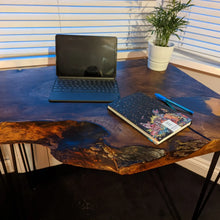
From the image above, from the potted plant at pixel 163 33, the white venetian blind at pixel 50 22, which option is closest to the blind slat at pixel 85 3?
Result: the white venetian blind at pixel 50 22

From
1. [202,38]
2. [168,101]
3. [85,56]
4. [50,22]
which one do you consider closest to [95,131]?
[168,101]

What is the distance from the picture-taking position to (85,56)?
966 millimetres

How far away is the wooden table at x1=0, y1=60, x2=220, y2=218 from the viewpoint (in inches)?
23.9

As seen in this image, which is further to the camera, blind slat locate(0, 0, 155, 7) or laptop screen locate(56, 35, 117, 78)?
blind slat locate(0, 0, 155, 7)

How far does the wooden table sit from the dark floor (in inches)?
27.7

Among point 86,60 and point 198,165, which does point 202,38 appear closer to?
point 86,60

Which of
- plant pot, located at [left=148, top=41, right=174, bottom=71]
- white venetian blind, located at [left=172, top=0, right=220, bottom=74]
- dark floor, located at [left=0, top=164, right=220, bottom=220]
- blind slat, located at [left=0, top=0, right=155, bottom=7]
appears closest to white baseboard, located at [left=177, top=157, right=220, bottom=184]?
dark floor, located at [left=0, top=164, right=220, bottom=220]

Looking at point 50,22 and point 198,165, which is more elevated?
point 50,22

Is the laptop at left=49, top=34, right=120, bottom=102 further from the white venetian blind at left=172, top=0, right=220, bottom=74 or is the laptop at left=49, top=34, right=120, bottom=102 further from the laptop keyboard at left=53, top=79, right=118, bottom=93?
the white venetian blind at left=172, top=0, right=220, bottom=74

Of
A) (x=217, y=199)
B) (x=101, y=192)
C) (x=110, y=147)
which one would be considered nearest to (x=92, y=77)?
(x=110, y=147)

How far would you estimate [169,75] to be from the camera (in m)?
1.07

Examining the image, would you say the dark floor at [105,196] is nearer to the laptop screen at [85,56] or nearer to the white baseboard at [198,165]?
the white baseboard at [198,165]

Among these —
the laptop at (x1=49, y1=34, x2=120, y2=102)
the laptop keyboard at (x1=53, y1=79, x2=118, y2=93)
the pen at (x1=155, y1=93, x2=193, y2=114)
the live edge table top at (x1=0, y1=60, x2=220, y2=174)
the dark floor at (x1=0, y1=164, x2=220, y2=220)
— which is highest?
the laptop at (x1=49, y1=34, x2=120, y2=102)

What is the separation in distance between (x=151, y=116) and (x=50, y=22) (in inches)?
34.0
